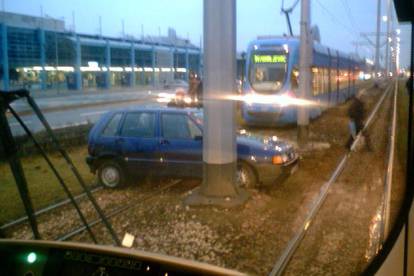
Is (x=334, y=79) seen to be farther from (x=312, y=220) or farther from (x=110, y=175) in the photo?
(x=312, y=220)

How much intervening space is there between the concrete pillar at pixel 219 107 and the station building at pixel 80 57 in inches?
121

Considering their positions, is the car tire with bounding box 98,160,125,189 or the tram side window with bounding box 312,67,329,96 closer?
the car tire with bounding box 98,160,125,189

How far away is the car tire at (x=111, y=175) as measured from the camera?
31.8 feet

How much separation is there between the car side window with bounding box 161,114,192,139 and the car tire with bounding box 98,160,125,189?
102 centimetres

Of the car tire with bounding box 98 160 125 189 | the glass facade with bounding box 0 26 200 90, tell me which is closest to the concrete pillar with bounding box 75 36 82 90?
the glass facade with bounding box 0 26 200 90

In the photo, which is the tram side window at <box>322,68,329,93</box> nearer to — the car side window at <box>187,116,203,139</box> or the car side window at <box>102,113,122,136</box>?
the car side window at <box>187,116,203,139</box>

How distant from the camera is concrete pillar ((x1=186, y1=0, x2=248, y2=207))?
26.4ft

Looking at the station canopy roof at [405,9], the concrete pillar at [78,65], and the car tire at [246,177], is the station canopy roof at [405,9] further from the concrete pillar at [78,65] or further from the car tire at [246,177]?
the concrete pillar at [78,65]

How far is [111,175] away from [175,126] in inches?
55.6

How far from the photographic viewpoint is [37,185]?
32.9ft

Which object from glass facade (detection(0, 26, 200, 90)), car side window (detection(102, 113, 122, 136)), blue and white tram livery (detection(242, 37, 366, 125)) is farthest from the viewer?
glass facade (detection(0, 26, 200, 90))

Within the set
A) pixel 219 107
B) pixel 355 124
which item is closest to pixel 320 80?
pixel 355 124

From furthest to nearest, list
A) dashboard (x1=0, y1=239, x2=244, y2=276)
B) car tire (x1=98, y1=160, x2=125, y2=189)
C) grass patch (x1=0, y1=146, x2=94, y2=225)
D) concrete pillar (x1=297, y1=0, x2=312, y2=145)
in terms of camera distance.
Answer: concrete pillar (x1=297, y1=0, x2=312, y2=145)
car tire (x1=98, y1=160, x2=125, y2=189)
grass patch (x1=0, y1=146, x2=94, y2=225)
dashboard (x1=0, y1=239, x2=244, y2=276)

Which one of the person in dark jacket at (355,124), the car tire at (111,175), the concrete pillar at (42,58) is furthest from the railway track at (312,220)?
the concrete pillar at (42,58)
